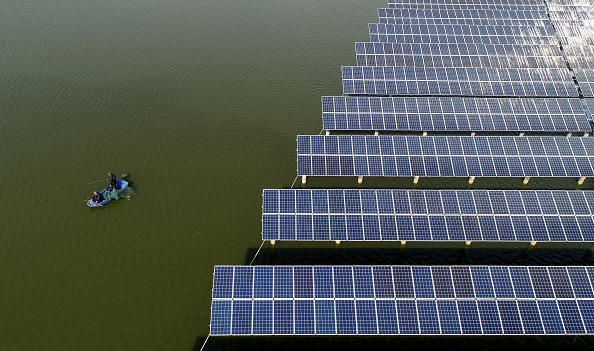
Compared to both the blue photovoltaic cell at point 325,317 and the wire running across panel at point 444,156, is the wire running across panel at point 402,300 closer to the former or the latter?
the blue photovoltaic cell at point 325,317

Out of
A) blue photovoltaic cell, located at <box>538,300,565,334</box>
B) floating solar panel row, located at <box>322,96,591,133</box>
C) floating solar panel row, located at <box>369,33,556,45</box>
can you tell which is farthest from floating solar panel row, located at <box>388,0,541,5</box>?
blue photovoltaic cell, located at <box>538,300,565,334</box>

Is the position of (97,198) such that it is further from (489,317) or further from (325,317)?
(489,317)

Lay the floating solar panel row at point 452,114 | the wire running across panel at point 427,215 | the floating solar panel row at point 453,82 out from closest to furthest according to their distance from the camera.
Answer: the wire running across panel at point 427,215 < the floating solar panel row at point 452,114 < the floating solar panel row at point 453,82

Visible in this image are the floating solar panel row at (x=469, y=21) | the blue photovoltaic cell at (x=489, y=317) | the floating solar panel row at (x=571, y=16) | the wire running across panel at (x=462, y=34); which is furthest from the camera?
the floating solar panel row at (x=571, y=16)

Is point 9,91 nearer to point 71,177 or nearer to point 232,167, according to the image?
point 71,177

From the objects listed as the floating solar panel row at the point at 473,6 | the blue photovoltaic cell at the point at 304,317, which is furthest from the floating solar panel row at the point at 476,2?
the blue photovoltaic cell at the point at 304,317

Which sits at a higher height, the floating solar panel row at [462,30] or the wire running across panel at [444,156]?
the floating solar panel row at [462,30]
